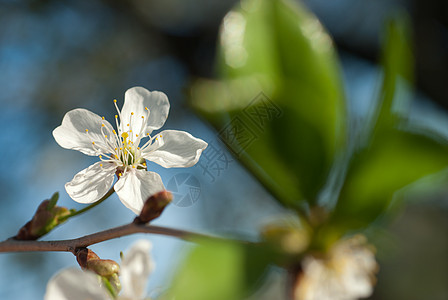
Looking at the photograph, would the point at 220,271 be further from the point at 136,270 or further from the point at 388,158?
the point at 388,158

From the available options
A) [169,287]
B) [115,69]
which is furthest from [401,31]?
[115,69]

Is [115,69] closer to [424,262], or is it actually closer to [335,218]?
[335,218]

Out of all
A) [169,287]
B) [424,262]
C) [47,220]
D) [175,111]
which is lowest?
[424,262]

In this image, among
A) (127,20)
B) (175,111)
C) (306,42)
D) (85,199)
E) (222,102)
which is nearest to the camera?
(85,199)

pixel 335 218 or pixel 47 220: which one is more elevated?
pixel 47 220

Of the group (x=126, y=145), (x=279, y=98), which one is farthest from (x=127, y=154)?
(x=279, y=98)

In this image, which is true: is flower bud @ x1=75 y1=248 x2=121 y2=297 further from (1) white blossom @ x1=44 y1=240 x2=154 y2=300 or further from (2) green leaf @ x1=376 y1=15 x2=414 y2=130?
(2) green leaf @ x1=376 y1=15 x2=414 y2=130

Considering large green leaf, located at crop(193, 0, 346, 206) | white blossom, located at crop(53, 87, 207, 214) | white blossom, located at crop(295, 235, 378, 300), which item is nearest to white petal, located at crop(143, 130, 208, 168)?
white blossom, located at crop(53, 87, 207, 214)

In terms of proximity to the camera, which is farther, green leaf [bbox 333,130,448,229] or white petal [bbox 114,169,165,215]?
green leaf [bbox 333,130,448,229]
